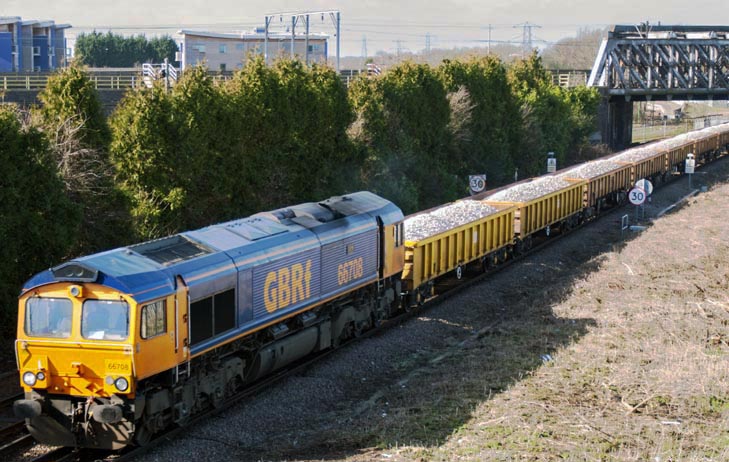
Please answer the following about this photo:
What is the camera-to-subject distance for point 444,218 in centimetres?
2877

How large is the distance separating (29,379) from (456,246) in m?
15.6

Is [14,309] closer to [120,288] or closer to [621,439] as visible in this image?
[120,288]

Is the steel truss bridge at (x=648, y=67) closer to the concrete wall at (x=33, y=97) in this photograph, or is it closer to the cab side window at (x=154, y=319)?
the concrete wall at (x=33, y=97)

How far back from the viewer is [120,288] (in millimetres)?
13898

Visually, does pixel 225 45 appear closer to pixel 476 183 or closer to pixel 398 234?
pixel 476 183

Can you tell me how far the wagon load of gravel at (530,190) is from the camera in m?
34.4

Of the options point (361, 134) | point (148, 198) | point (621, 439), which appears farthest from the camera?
point (361, 134)

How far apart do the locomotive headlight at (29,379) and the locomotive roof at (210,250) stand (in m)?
1.37

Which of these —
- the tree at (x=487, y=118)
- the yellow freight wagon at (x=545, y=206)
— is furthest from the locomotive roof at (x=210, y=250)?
the tree at (x=487, y=118)

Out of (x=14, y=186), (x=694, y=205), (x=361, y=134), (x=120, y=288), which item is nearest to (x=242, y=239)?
(x=120, y=288)

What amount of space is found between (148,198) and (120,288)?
12963mm

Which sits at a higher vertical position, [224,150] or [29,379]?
[224,150]

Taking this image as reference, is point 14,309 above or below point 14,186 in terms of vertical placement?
below

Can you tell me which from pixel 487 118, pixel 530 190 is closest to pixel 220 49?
pixel 487 118
